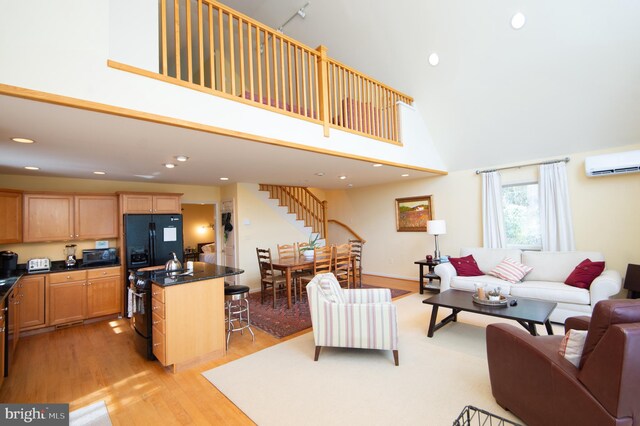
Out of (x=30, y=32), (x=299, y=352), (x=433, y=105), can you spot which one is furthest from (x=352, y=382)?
(x=433, y=105)

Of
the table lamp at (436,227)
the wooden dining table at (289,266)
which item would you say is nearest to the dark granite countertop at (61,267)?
the wooden dining table at (289,266)

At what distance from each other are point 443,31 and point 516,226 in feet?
11.6

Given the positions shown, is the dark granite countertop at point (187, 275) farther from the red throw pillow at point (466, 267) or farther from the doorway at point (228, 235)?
the red throw pillow at point (466, 267)

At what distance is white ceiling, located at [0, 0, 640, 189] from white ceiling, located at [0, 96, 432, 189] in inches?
0.7

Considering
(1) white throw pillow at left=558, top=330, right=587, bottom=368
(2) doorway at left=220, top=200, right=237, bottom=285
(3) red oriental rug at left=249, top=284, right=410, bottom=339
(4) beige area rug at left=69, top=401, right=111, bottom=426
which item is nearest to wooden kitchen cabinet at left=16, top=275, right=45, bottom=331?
(4) beige area rug at left=69, top=401, right=111, bottom=426

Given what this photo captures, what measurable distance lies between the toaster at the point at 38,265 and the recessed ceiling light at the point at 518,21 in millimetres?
7257

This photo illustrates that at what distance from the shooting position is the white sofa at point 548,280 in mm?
3569

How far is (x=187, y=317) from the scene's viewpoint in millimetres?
3020

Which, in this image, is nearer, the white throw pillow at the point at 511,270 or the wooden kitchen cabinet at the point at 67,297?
the wooden kitchen cabinet at the point at 67,297

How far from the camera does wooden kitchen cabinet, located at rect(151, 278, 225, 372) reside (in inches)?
114

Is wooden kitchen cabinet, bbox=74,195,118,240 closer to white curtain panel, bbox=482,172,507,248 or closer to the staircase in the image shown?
the staircase

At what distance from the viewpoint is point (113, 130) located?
8.38ft

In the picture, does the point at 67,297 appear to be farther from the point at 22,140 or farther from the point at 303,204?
the point at 303,204

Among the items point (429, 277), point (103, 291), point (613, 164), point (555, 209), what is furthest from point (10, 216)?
point (613, 164)
